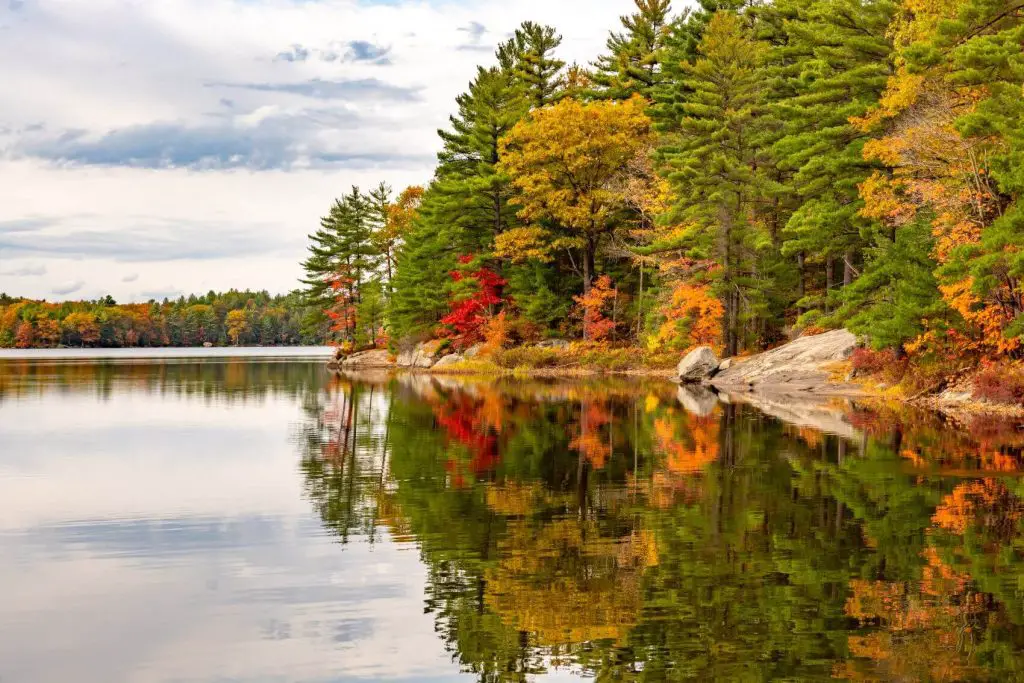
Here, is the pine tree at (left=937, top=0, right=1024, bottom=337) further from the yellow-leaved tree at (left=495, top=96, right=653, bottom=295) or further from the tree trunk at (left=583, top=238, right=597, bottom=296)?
the tree trunk at (left=583, top=238, right=597, bottom=296)

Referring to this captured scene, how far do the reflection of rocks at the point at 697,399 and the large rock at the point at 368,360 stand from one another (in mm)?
38881

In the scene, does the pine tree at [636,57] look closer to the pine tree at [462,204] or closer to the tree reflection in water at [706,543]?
the pine tree at [462,204]

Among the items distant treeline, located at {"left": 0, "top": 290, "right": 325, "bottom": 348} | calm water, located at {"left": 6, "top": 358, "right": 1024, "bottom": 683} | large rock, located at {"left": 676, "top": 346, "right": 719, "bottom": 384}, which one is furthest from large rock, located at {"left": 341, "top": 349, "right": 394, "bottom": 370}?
distant treeline, located at {"left": 0, "top": 290, "right": 325, "bottom": 348}

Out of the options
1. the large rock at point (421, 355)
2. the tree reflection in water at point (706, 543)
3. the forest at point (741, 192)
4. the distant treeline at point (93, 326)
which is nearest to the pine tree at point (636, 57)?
the forest at point (741, 192)

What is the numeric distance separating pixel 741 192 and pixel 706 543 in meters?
35.8

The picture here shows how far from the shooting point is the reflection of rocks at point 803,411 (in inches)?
920

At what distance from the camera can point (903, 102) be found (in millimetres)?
30469

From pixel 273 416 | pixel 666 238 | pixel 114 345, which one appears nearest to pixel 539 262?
pixel 666 238

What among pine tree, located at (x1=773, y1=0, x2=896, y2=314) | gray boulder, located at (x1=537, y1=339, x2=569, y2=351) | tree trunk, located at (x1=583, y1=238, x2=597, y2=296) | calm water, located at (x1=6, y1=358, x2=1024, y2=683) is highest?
pine tree, located at (x1=773, y1=0, x2=896, y2=314)

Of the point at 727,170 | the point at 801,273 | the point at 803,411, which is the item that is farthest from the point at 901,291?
the point at 727,170

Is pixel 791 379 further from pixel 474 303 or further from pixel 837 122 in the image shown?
pixel 474 303

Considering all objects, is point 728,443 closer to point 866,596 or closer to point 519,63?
point 866,596

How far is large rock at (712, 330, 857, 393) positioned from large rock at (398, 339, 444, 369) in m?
28.8

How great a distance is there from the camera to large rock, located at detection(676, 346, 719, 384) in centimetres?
4412
